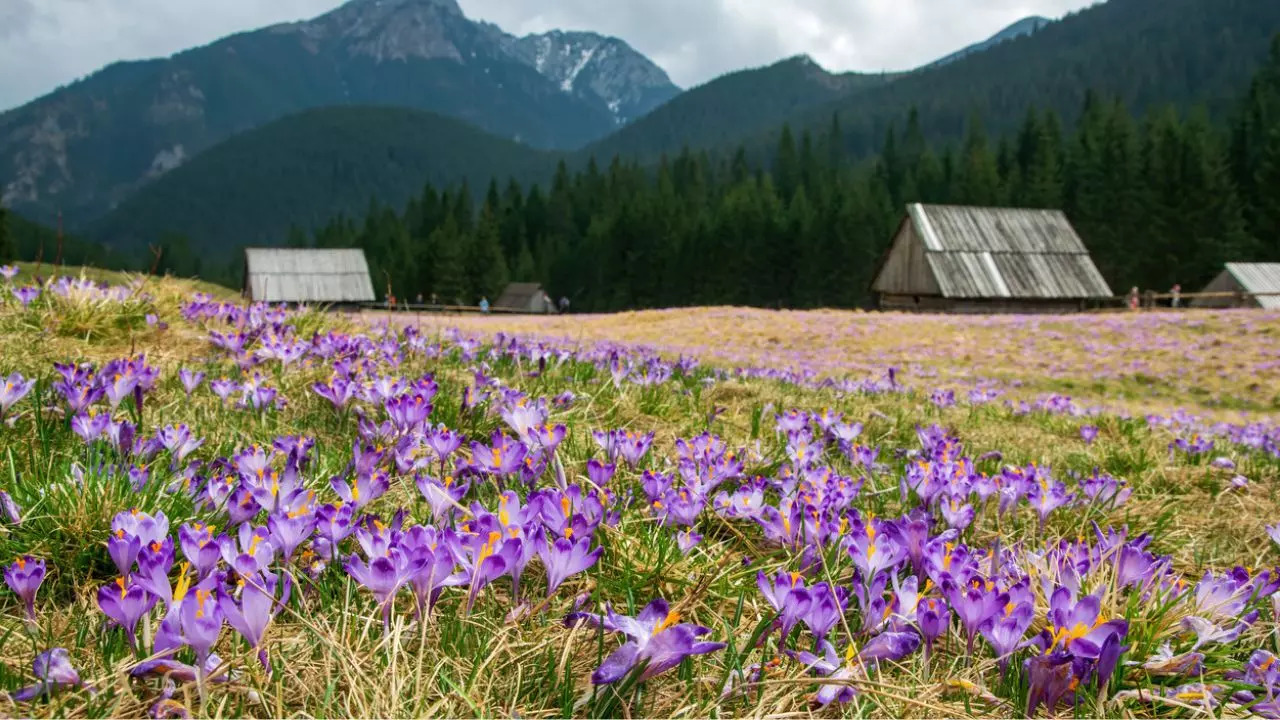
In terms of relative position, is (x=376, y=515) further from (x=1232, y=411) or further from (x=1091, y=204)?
(x=1091, y=204)

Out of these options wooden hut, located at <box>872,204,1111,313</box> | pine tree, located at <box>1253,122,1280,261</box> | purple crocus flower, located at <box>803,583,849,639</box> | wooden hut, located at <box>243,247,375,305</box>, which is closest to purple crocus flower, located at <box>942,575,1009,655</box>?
purple crocus flower, located at <box>803,583,849,639</box>

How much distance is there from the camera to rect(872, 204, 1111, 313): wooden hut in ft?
118

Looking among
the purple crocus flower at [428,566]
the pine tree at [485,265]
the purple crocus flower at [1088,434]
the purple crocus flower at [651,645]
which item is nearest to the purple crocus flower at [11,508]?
the purple crocus flower at [428,566]

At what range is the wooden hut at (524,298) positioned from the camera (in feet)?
302

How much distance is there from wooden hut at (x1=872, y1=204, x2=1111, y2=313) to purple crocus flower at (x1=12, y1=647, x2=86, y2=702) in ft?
120

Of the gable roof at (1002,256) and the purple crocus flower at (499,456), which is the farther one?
the gable roof at (1002,256)

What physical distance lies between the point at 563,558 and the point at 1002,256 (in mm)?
39440

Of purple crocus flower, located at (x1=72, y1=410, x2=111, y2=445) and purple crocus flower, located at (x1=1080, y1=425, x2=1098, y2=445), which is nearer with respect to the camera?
purple crocus flower, located at (x1=72, y1=410, x2=111, y2=445)

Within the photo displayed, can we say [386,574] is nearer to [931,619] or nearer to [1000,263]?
[931,619]

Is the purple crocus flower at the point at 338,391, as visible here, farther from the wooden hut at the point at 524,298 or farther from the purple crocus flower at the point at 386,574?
the wooden hut at the point at 524,298

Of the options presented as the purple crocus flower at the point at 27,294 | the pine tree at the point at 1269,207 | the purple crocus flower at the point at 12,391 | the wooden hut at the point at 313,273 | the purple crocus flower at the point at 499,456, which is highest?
the pine tree at the point at 1269,207

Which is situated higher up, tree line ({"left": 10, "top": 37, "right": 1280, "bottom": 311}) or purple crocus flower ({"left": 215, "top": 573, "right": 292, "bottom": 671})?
tree line ({"left": 10, "top": 37, "right": 1280, "bottom": 311})

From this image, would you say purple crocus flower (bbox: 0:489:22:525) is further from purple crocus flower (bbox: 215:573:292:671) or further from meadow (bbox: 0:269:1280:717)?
purple crocus flower (bbox: 215:573:292:671)

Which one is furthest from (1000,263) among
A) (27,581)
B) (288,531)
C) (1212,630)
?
(27,581)
